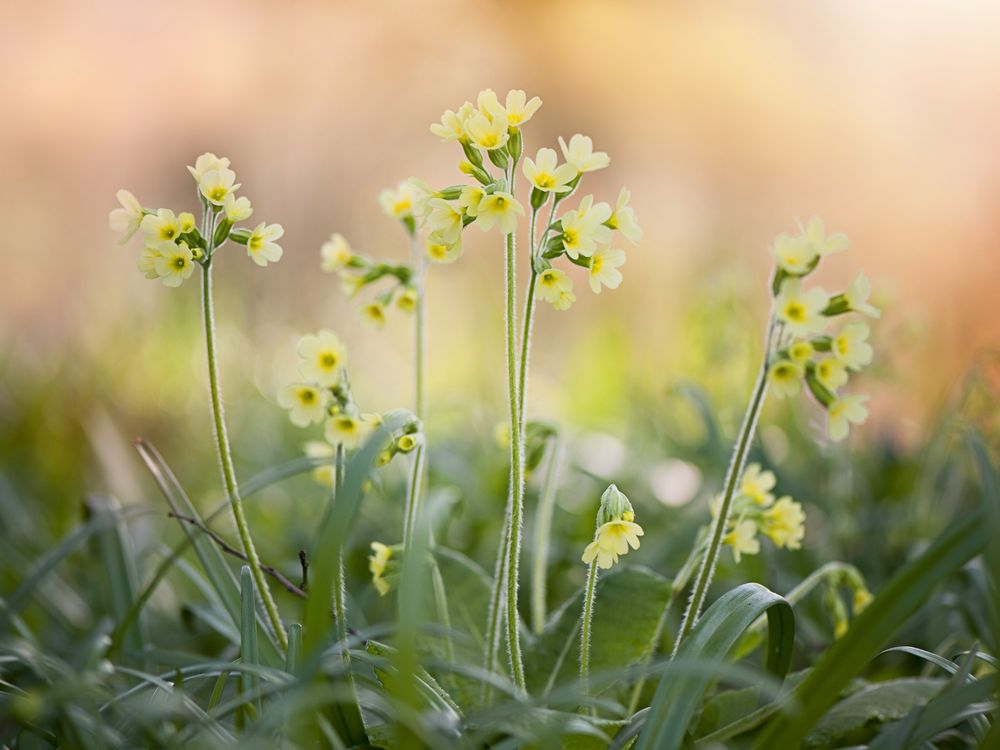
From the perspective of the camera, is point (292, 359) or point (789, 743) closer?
point (789, 743)

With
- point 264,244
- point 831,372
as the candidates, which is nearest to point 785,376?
point 831,372

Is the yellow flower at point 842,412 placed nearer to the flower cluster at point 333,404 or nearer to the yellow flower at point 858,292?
the yellow flower at point 858,292

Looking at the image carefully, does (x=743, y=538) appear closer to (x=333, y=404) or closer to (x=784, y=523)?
(x=784, y=523)

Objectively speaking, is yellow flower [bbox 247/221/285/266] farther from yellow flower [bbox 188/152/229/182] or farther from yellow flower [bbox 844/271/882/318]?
yellow flower [bbox 844/271/882/318]

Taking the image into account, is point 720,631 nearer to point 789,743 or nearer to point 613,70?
point 789,743

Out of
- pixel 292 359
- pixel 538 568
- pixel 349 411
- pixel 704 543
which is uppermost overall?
pixel 349 411

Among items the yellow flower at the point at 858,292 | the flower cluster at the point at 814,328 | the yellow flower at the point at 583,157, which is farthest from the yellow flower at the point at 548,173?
the yellow flower at the point at 858,292

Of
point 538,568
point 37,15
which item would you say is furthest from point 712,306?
point 37,15
